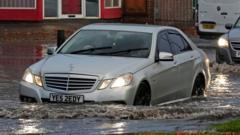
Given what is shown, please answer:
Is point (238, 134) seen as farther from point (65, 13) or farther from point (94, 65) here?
point (65, 13)

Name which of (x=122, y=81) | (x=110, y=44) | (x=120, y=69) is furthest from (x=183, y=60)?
(x=122, y=81)

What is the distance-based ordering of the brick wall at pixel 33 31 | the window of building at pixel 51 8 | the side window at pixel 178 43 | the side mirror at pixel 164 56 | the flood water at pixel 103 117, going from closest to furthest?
1. the flood water at pixel 103 117
2. the side mirror at pixel 164 56
3. the side window at pixel 178 43
4. the brick wall at pixel 33 31
5. the window of building at pixel 51 8

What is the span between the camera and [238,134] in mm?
9164

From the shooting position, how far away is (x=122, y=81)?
39.7 feet

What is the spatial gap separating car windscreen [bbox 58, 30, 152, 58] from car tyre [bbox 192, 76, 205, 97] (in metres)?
1.61

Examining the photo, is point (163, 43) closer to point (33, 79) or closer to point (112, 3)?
point (33, 79)

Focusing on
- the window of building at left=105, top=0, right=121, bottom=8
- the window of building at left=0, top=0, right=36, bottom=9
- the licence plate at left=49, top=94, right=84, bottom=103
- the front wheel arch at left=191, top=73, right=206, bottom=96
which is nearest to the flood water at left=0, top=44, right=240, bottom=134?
the licence plate at left=49, top=94, right=84, bottom=103

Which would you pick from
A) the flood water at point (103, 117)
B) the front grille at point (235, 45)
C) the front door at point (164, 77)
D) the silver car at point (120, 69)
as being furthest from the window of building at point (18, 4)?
the front door at point (164, 77)

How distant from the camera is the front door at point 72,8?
32.8 metres

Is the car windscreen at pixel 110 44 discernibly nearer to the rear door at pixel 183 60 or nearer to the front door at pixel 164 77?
the front door at pixel 164 77

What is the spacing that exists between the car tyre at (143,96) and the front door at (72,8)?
20.3 metres

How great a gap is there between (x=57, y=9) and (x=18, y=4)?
1.90 meters

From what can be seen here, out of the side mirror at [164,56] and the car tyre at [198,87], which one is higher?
the side mirror at [164,56]

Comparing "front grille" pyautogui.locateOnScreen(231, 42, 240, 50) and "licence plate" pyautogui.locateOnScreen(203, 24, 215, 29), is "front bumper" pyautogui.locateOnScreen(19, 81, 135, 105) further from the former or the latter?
"licence plate" pyautogui.locateOnScreen(203, 24, 215, 29)
